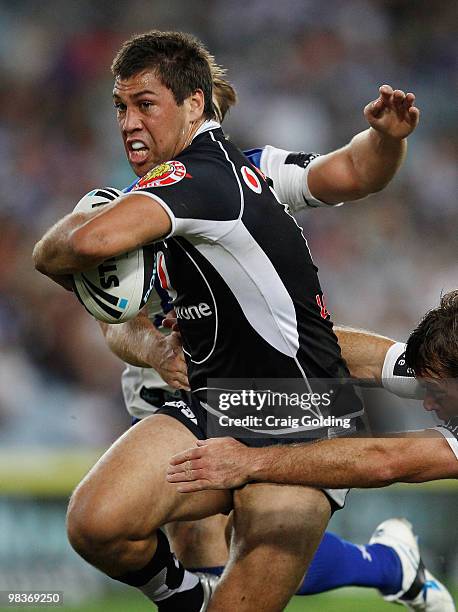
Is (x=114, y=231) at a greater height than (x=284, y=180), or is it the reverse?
(x=114, y=231)

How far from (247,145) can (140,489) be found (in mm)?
6312

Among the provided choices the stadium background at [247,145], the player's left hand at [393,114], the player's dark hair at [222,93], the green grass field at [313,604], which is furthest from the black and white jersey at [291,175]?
the stadium background at [247,145]

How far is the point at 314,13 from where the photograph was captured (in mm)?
10102

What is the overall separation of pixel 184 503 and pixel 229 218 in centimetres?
94

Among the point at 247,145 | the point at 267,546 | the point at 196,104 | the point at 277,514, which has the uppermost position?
the point at 196,104

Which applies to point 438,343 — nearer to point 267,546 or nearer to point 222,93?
point 267,546

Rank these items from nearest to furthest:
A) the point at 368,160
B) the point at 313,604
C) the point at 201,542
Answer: the point at 368,160 < the point at 201,542 < the point at 313,604

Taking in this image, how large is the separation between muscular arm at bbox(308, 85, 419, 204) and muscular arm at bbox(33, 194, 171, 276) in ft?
4.16

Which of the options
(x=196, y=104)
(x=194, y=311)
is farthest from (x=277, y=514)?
(x=196, y=104)

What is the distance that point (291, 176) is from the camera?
14.6 ft

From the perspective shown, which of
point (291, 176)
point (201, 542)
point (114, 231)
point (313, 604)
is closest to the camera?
point (114, 231)

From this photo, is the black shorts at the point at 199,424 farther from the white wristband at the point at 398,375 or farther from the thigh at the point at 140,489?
the white wristband at the point at 398,375

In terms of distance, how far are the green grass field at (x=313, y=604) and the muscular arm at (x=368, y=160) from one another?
2.70 metres

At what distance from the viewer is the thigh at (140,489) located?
10.7 feet
